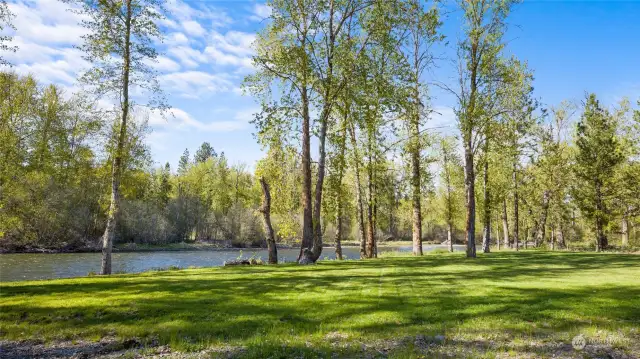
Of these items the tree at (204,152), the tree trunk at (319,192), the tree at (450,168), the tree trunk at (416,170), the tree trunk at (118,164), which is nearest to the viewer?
the tree trunk at (118,164)

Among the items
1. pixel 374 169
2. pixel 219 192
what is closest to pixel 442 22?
pixel 374 169

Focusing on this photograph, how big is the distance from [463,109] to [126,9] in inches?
721

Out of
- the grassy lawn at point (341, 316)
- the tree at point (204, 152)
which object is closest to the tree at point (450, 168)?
the grassy lawn at point (341, 316)

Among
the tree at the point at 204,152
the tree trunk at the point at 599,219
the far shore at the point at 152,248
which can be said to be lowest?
the far shore at the point at 152,248

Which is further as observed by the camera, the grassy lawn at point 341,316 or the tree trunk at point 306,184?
the tree trunk at point 306,184

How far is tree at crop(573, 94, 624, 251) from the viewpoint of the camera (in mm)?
36656

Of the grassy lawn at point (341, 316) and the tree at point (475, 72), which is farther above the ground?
the tree at point (475, 72)

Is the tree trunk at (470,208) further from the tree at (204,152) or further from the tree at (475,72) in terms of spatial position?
the tree at (204,152)

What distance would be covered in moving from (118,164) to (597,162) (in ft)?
130

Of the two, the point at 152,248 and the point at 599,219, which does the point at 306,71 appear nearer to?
the point at 599,219

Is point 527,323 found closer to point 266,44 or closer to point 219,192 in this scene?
point 266,44

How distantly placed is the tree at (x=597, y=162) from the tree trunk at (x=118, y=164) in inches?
1526

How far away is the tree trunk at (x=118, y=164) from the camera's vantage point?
1784 centimetres

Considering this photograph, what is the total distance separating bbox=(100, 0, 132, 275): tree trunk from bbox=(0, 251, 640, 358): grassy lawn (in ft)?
17.8
